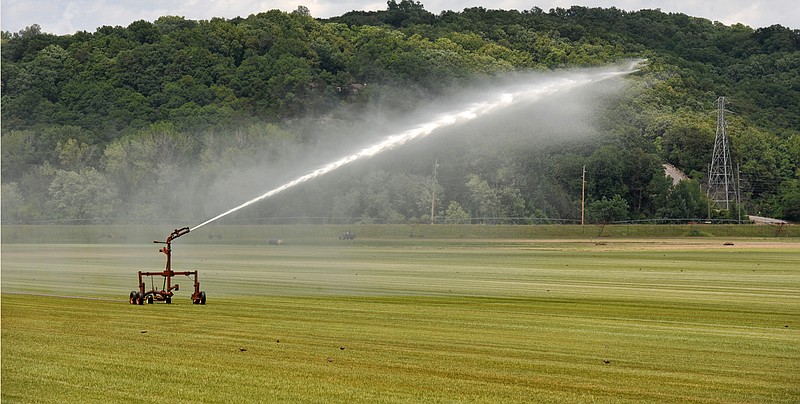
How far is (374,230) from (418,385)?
92477 mm

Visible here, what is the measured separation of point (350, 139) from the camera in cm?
11956

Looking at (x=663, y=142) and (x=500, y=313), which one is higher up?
(x=663, y=142)

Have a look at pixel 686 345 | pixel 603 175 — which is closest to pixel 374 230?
pixel 603 175

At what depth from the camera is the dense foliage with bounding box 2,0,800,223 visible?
404ft

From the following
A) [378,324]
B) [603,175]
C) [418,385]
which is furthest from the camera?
[603,175]

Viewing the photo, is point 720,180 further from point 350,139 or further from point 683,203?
point 350,139

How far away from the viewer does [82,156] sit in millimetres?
145750

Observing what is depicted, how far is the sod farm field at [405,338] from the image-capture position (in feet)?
50.1

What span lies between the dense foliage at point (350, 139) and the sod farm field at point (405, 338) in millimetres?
65117

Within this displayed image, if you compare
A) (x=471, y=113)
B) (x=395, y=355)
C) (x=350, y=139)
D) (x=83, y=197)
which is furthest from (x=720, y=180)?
(x=395, y=355)

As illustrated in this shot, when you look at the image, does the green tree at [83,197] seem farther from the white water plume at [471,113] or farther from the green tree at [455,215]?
the white water plume at [471,113]

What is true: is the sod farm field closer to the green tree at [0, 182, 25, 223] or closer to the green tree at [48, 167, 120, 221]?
the green tree at [48, 167, 120, 221]

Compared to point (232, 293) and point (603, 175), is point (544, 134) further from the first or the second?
point (232, 293)

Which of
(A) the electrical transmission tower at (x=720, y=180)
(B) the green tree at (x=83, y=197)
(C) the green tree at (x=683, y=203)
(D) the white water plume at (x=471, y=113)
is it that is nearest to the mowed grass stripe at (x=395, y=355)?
(D) the white water plume at (x=471, y=113)
